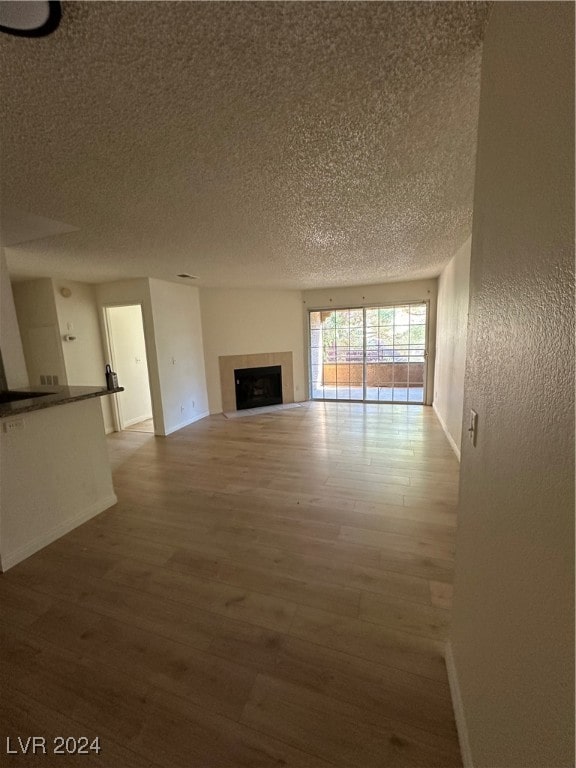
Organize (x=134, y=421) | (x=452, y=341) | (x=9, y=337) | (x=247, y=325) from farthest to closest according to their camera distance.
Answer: (x=247, y=325), (x=134, y=421), (x=452, y=341), (x=9, y=337)

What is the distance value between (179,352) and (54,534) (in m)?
3.19

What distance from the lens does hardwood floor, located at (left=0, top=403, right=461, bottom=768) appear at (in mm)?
1095

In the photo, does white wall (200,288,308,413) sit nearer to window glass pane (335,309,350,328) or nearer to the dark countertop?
window glass pane (335,309,350,328)

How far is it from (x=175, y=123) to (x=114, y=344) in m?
4.37

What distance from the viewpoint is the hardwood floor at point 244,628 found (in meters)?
1.09

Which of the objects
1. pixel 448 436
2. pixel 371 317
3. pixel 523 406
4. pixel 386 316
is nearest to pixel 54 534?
pixel 523 406

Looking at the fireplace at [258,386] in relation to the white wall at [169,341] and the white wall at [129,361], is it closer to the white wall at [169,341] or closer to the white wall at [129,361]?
the white wall at [169,341]

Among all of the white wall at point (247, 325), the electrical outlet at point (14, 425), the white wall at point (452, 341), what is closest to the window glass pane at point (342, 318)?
the white wall at point (247, 325)

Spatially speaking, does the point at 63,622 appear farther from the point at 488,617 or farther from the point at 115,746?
the point at 488,617

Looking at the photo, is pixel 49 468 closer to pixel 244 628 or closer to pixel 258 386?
pixel 244 628

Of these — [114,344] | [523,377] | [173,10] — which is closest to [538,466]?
[523,377]

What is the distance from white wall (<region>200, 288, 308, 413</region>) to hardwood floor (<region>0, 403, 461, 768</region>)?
10.6ft

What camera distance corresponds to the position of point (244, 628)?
1499mm

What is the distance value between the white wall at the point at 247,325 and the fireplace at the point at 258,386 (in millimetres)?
350
